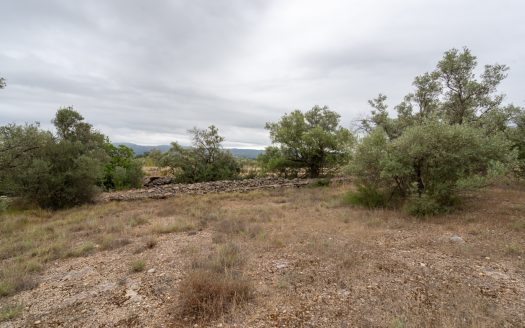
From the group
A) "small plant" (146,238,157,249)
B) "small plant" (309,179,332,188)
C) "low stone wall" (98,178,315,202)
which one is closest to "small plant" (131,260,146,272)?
"small plant" (146,238,157,249)

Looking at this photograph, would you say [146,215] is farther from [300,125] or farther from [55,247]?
[300,125]

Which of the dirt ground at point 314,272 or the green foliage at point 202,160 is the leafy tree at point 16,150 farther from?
the green foliage at point 202,160

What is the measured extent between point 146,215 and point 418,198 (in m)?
9.12

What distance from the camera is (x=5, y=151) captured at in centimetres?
1038

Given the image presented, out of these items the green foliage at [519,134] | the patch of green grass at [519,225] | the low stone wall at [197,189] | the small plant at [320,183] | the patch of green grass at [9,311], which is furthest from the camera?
the small plant at [320,183]

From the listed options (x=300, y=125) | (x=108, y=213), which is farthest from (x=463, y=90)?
(x=108, y=213)

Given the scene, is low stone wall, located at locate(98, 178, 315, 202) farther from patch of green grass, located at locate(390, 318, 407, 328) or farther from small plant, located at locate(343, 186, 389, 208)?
patch of green grass, located at locate(390, 318, 407, 328)

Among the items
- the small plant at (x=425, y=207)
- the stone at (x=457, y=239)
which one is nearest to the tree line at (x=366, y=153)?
the small plant at (x=425, y=207)

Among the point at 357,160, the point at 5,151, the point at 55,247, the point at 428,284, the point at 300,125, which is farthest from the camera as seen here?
the point at 300,125

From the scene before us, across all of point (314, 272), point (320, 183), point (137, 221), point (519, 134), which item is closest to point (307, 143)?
point (320, 183)

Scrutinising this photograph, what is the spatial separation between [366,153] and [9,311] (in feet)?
30.1

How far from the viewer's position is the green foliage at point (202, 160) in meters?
21.1

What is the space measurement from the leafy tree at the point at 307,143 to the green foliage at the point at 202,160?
3.48 meters

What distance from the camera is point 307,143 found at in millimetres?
18234
